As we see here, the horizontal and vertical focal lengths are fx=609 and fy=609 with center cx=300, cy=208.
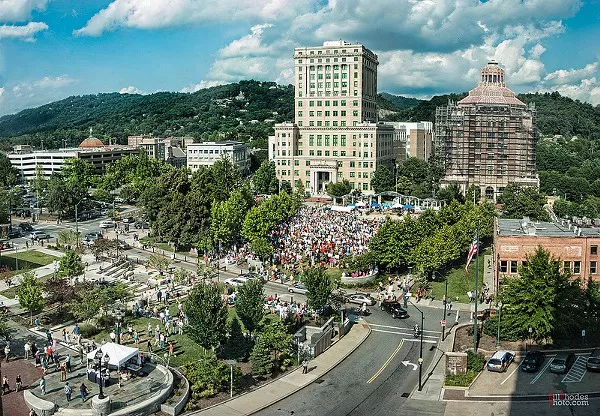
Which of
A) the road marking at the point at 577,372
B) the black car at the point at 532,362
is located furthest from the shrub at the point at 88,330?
the road marking at the point at 577,372

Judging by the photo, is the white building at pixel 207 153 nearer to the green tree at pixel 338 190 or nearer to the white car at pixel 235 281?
the green tree at pixel 338 190

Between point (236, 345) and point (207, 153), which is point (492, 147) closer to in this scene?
point (207, 153)

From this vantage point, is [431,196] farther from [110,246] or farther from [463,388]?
[463,388]

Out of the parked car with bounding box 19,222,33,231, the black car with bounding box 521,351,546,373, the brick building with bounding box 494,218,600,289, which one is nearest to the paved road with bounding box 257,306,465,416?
the black car with bounding box 521,351,546,373

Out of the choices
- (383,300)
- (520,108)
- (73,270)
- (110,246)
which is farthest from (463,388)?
(520,108)

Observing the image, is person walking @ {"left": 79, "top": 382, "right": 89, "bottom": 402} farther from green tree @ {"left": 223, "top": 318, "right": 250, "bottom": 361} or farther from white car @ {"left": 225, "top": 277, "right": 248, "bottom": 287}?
white car @ {"left": 225, "top": 277, "right": 248, "bottom": 287}

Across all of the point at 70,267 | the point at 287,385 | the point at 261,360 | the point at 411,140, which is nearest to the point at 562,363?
the point at 287,385
